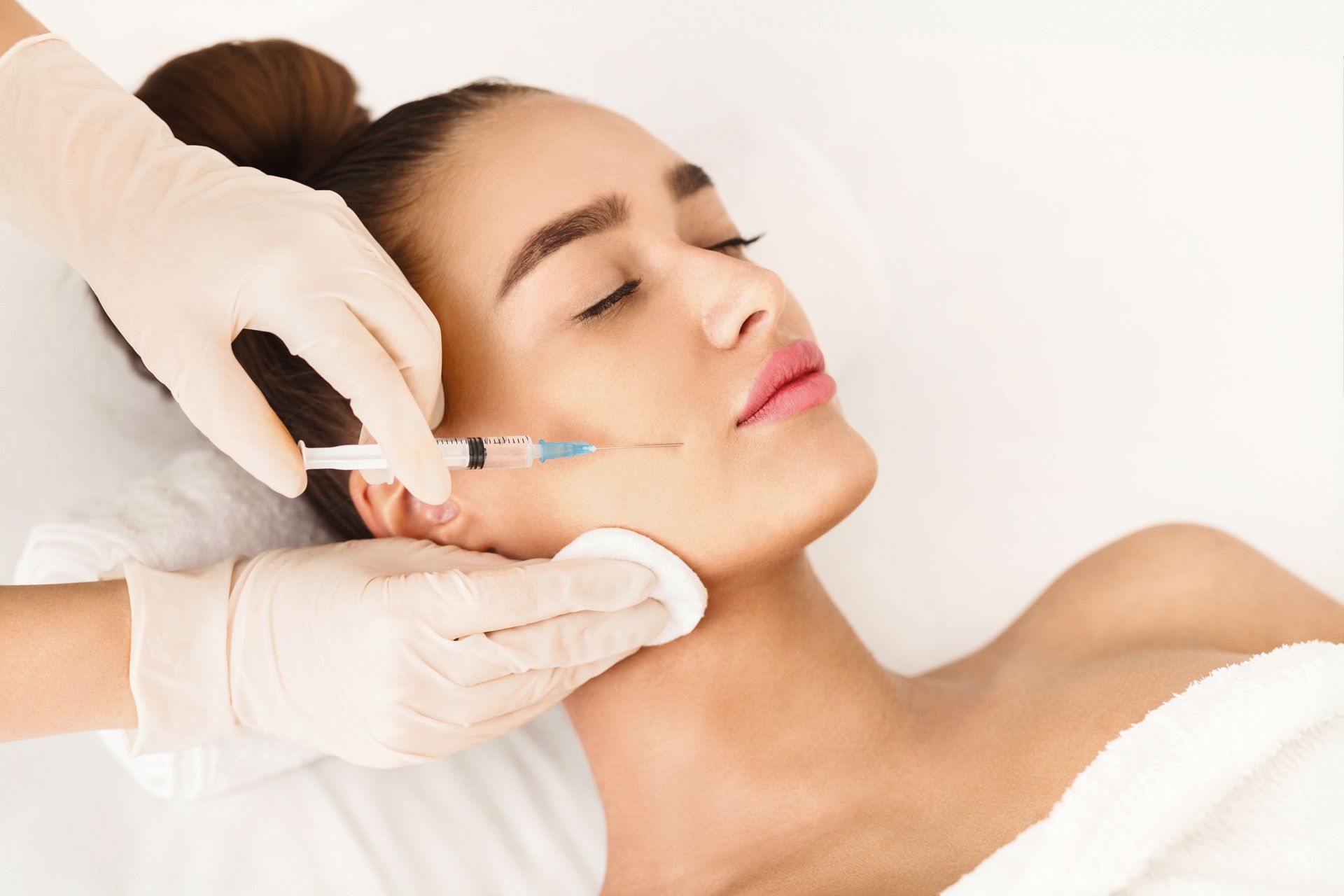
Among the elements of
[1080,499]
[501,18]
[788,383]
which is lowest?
[1080,499]

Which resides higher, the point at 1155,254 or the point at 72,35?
the point at 72,35

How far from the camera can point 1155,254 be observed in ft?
7.18

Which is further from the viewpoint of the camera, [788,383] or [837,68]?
[837,68]

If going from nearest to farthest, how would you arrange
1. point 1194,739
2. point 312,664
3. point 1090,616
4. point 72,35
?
point 1194,739 < point 312,664 < point 1090,616 < point 72,35

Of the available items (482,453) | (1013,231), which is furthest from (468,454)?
(1013,231)

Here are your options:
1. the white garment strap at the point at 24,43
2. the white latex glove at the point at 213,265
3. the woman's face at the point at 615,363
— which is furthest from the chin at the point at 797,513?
the white garment strap at the point at 24,43

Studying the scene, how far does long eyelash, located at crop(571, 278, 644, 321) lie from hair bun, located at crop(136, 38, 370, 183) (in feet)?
1.79

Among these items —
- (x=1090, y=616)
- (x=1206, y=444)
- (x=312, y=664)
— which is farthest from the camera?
(x=1206, y=444)

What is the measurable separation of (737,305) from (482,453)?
37 centimetres

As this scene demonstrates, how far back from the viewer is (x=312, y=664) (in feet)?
4.36

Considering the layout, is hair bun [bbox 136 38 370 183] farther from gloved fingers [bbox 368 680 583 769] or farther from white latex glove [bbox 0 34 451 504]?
gloved fingers [bbox 368 680 583 769]

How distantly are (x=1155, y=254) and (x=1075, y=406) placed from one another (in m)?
0.36

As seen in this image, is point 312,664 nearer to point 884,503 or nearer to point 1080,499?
point 884,503

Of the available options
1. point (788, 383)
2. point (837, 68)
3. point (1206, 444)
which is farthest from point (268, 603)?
point (1206, 444)
